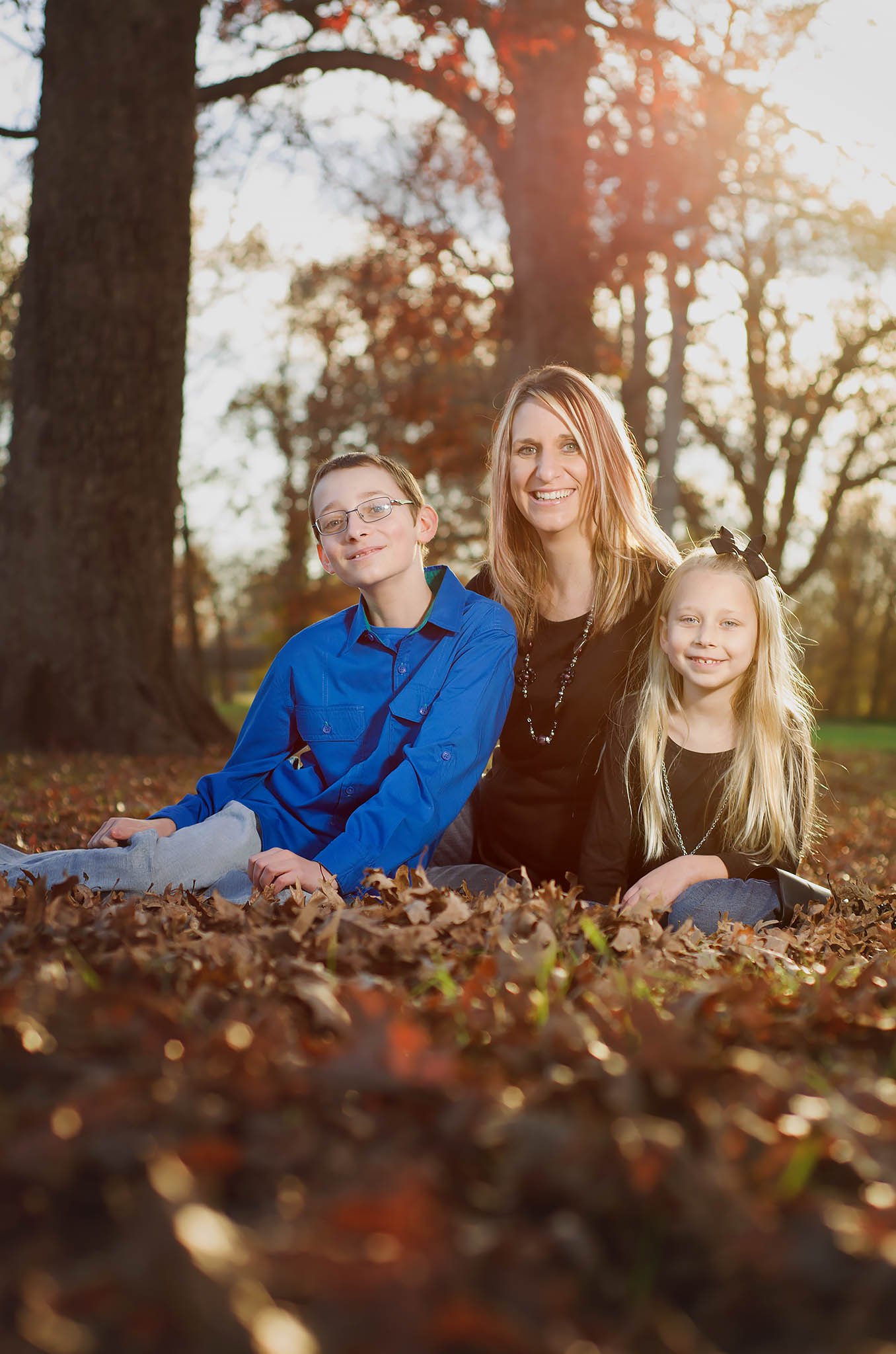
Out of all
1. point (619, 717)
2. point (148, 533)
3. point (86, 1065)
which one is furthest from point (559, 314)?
point (86, 1065)

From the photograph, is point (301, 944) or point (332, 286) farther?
point (332, 286)

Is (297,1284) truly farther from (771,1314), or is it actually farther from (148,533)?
(148,533)

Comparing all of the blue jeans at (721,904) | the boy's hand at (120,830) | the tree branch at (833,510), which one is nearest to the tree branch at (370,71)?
the boy's hand at (120,830)

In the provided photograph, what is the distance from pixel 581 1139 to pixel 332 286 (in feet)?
88.1

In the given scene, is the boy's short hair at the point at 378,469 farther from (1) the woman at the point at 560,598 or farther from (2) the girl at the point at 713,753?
(2) the girl at the point at 713,753

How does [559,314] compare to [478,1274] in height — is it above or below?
A: above

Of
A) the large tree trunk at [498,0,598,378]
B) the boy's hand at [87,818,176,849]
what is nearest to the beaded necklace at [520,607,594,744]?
the boy's hand at [87,818,176,849]

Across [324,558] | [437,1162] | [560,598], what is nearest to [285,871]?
[324,558]

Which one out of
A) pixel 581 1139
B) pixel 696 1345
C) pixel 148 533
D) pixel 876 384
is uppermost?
pixel 876 384

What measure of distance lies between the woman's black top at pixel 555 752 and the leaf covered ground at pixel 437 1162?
184cm

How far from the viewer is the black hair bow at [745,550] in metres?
4.04

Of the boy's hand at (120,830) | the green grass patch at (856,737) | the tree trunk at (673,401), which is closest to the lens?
the boy's hand at (120,830)

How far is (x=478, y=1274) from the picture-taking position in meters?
1.21

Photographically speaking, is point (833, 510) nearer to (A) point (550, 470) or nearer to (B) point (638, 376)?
(B) point (638, 376)
